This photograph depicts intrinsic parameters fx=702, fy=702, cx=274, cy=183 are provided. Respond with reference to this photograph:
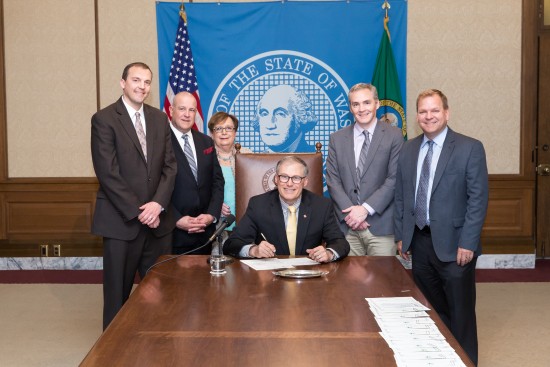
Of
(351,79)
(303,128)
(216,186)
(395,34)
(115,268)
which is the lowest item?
(115,268)

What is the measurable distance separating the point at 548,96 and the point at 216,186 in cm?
411

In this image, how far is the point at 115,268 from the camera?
3914 mm

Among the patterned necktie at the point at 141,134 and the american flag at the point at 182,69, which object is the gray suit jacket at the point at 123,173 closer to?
the patterned necktie at the point at 141,134

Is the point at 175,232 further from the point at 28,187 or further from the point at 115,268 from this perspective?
the point at 28,187

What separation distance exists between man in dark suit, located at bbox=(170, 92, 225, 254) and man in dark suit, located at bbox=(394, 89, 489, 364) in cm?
122

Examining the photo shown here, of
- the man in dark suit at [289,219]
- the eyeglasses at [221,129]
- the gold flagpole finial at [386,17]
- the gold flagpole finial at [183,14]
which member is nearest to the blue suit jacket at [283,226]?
the man in dark suit at [289,219]

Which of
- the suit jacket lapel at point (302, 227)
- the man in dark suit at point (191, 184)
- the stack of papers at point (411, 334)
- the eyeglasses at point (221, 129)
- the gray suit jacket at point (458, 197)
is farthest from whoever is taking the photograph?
the eyeglasses at point (221, 129)

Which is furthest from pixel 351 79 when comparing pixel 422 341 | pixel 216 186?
pixel 422 341

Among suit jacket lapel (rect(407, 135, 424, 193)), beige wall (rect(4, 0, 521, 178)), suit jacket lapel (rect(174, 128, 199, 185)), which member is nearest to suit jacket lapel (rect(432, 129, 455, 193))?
suit jacket lapel (rect(407, 135, 424, 193))

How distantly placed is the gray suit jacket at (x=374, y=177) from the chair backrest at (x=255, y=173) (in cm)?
13

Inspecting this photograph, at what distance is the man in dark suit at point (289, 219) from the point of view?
3547mm

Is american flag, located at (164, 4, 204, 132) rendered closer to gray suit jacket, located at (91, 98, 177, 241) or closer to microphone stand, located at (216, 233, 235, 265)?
gray suit jacket, located at (91, 98, 177, 241)

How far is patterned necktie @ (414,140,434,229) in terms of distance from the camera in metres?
3.62

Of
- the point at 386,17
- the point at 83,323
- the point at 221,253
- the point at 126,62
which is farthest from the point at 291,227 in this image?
the point at 126,62
